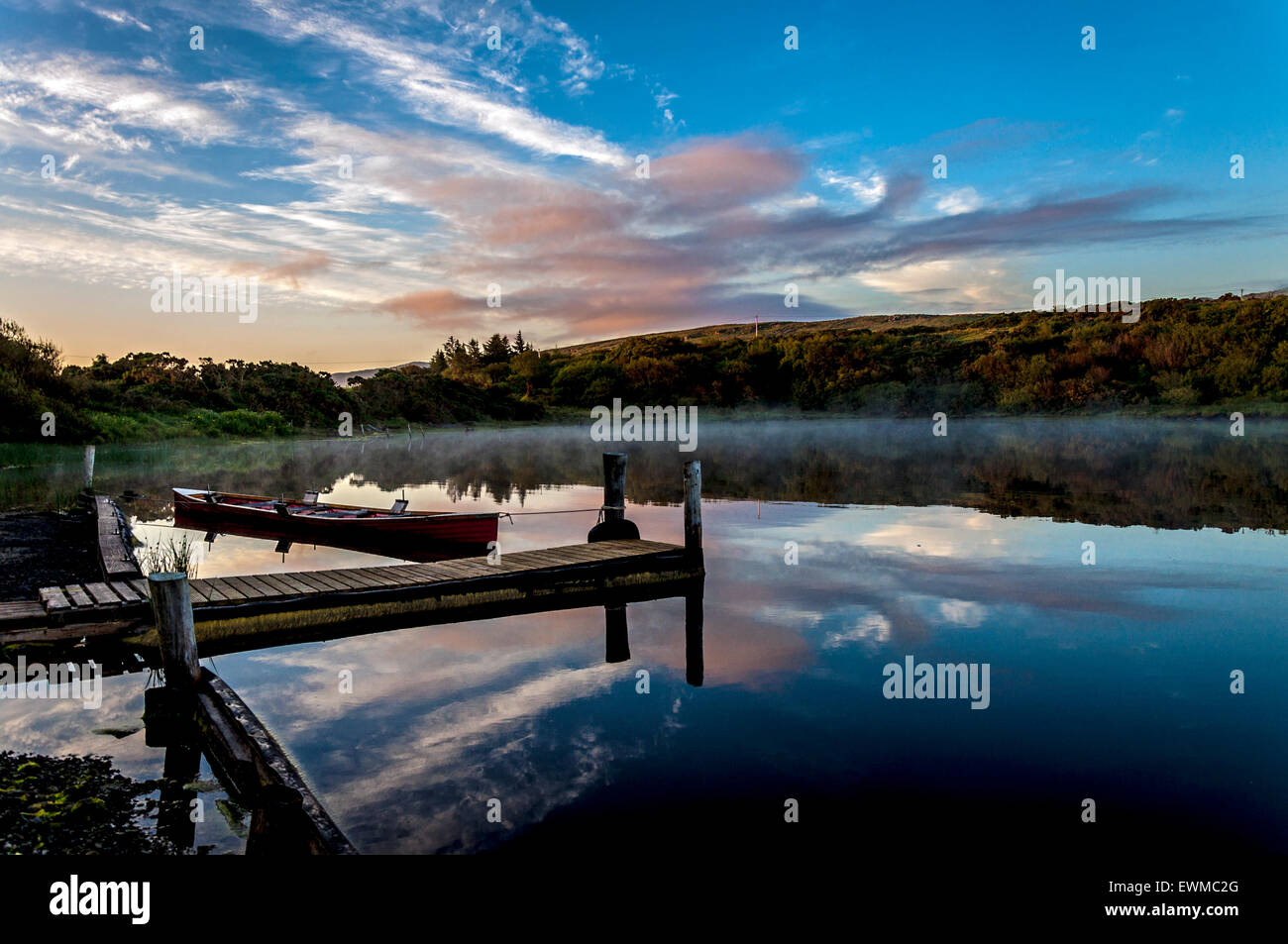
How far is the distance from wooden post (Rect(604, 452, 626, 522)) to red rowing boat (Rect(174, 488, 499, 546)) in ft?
7.50

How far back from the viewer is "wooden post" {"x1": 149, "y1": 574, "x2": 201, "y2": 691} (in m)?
7.69

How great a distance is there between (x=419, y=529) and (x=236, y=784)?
34.7ft

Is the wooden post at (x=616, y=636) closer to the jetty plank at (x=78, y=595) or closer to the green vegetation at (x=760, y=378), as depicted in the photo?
the jetty plank at (x=78, y=595)

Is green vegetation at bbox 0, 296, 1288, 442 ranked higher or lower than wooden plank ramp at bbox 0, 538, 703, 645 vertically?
higher

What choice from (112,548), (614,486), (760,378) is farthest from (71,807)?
(760,378)

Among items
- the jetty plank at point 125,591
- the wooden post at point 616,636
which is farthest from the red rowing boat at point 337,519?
the jetty plank at point 125,591

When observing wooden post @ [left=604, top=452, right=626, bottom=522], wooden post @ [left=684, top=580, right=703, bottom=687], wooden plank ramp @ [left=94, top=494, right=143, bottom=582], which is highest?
wooden post @ [left=604, top=452, right=626, bottom=522]

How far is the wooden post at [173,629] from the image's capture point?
769 centimetres

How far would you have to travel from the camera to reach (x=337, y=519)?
55.4ft

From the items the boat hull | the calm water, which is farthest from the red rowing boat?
the calm water

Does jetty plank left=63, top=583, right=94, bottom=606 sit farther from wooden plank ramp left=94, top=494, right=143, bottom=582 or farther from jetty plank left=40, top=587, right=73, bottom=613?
wooden plank ramp left=94, top=494, right=143, bottom=582

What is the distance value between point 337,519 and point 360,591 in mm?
6324

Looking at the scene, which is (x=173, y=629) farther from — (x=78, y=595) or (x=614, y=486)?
(x=614, y=486)

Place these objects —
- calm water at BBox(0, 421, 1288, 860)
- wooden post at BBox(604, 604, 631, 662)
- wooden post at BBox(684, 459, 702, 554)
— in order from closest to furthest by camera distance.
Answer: calm water at BBox(0, 421, 1288, 860)
wooden post at BBox(604, 604, 631, 662)
wooden post at BBox(684, 459, 702, 554)
